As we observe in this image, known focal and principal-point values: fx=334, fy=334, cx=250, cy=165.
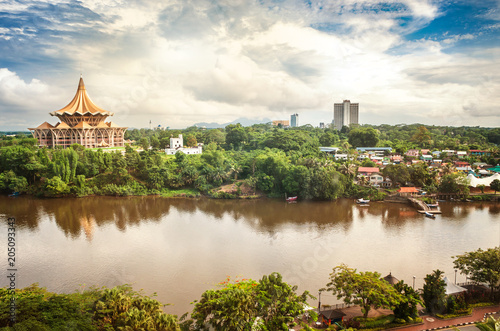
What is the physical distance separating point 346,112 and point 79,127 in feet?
221

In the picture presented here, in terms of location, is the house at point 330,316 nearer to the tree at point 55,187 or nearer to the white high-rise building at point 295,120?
the tree at point 55,187

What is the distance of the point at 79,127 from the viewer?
104 feet

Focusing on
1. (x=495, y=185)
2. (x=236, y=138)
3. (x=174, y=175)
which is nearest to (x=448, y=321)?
(x=495, y=185)

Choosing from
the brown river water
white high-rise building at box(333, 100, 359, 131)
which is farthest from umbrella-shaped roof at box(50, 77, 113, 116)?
white high-rise building at box(333, 100, 359, 131)

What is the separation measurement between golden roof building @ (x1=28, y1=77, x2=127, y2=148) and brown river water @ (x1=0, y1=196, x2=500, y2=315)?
1199 centimetres

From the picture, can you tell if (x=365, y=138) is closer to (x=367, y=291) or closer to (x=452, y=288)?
(x=452, y=288)

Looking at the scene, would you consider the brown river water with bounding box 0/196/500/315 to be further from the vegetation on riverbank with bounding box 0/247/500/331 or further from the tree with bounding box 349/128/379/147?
the tree with bounding box 349/128/379/147

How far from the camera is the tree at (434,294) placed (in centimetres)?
830

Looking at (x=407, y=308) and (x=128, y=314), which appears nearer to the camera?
(x=128, y=314)

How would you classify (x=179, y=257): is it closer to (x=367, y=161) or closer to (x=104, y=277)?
(x=104, y=277)

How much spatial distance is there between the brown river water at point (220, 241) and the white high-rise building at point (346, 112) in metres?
65.9

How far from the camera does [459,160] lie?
32344 millimetres

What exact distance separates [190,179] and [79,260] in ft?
41.8

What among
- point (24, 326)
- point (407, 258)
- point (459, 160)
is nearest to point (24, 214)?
point (24, 326)
